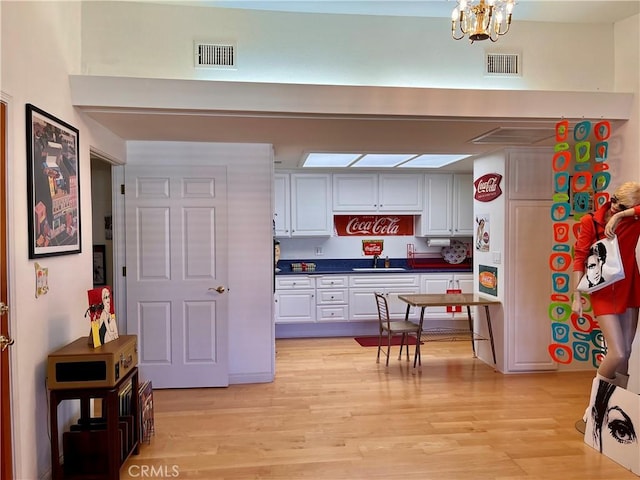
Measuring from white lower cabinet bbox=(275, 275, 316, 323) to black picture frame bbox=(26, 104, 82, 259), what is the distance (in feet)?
10.2

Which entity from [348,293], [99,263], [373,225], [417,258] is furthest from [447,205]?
[99,263]

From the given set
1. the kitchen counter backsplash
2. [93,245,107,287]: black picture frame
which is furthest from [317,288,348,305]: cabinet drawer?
[93,245,107,287]: black picture frame

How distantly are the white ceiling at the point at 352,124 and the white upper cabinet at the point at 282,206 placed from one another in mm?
1902

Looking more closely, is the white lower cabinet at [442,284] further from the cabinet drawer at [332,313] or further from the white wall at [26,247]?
the white wall at [26,247]

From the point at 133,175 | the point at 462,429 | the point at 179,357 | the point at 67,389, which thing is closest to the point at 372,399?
A: the point at 462,429

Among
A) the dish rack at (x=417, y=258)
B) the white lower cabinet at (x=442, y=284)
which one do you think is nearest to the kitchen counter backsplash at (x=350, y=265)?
the dish rack at (x=417, y=258)

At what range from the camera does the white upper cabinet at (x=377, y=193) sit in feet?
19.5

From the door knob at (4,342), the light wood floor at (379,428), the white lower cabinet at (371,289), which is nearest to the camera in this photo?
the door knob at (4,342)

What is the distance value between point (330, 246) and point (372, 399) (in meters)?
3.18

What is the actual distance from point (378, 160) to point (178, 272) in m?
2.73

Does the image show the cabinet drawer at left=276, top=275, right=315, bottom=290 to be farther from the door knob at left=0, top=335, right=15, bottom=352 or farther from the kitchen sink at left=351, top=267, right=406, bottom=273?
the door knob at left=0, top=335, right=15, bottom=352

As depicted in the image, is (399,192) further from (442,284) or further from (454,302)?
(454,302)

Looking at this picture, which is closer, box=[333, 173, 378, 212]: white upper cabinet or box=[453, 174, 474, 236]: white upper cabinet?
box=[333, 173, 378, 212]: white upper cabinet

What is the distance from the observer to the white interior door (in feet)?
12.2
